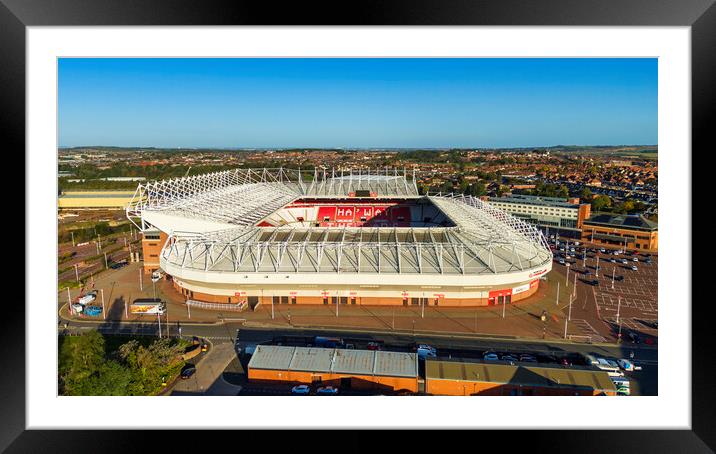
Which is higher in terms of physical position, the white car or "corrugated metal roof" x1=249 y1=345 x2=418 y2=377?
"corrugated metal roof" x1=249 y1=345 x2=418 y2=377

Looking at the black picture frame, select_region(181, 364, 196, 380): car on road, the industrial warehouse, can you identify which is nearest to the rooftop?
the industrial warehouse

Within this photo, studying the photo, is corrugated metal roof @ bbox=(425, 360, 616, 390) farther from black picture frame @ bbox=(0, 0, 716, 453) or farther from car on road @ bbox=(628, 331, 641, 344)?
black picture frame @ bbox=(0, 0, 716, 453)

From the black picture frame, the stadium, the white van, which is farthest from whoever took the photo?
the stadium

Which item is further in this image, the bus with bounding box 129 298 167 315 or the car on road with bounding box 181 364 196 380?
the bus with bounding box 129 298 167 315

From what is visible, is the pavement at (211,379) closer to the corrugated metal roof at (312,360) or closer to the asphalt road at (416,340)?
the asphalt road at (416,340)

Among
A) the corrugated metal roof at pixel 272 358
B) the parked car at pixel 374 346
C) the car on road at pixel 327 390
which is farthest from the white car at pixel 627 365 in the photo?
the corrugated metal roof at pixel 272 358

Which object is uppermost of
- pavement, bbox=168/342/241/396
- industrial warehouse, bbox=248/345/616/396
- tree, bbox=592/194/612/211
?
tree, bbox=592/194/612/211

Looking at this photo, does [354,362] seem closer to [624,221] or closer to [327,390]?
[327,390]
